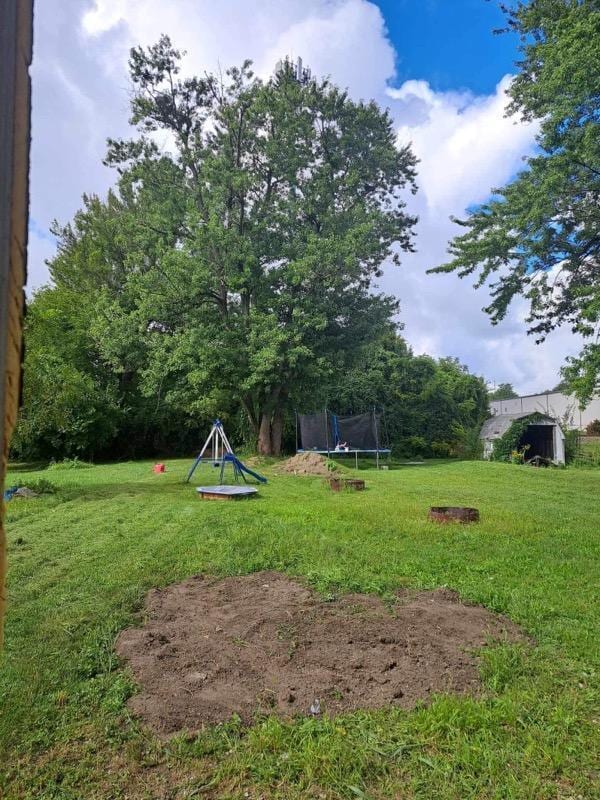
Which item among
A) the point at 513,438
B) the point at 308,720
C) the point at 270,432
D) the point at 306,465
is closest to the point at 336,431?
the point at 270,432

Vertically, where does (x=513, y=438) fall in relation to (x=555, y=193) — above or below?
below

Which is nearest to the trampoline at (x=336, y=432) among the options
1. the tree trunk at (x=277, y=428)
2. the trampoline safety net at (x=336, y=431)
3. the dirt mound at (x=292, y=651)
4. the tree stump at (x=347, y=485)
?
the trampoline safety net at (x=336, y=431)

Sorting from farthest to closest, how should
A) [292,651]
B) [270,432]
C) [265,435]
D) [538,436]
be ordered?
1. [538,436]
2. [270,432]
3. [265,435]
4. [292,651]

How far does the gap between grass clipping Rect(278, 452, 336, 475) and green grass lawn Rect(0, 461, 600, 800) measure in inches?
274

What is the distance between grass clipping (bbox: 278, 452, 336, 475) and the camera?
13.1 meters

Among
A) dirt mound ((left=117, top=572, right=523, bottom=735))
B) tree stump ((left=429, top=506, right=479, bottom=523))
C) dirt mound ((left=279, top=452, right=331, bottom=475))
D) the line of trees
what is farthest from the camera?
the line of trees

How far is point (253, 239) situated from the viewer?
16.3 meters

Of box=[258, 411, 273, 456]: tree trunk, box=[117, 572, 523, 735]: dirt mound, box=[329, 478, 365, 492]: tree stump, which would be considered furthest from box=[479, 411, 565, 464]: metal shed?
box=[117, 572, 523, 735]: dirt mound

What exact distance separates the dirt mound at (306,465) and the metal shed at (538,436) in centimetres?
826

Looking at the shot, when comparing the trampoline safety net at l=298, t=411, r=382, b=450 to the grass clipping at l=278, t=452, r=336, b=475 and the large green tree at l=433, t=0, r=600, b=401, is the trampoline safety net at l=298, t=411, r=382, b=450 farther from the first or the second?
the large green tree at l=433, t=0, r=600, b=401

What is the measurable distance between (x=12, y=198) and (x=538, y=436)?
2076 centimetres

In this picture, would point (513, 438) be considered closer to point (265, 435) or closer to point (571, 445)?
point (571, 445)

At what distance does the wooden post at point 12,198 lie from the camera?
2.09ft

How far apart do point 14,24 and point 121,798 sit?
1.99 m
